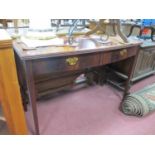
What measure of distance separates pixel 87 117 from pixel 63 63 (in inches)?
28.2

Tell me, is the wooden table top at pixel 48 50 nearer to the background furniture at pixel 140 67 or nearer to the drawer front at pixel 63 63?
the drawer front at pixel 63 63

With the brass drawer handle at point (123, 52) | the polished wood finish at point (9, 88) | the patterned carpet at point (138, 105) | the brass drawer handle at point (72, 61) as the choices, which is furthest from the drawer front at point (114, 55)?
the polished wood finish at point (9, 88)

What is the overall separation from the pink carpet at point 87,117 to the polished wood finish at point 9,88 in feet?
1.11

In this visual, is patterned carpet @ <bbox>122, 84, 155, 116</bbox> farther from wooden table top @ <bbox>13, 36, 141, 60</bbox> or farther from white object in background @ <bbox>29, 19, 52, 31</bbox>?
white object in background @ <bbox>29, 19, 52, 31</bbox>

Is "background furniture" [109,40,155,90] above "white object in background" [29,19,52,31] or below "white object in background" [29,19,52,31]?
below

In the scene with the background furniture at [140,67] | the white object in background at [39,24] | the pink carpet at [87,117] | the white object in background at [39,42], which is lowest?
the pink carpet at [87,117]

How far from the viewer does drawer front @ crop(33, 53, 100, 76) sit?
960 mm

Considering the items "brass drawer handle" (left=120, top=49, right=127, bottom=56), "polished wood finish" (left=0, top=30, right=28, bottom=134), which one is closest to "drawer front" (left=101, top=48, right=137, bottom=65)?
"brass drawer handle" (left=120, top=49, right=127, bottom=56)

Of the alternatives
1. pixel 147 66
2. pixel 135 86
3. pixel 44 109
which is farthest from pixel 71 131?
pixel 147 66

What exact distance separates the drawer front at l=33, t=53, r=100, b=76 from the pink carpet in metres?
0.59

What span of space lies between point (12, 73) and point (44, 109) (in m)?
0.82

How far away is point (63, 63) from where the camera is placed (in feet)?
3.38

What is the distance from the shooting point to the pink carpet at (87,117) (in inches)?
53.8

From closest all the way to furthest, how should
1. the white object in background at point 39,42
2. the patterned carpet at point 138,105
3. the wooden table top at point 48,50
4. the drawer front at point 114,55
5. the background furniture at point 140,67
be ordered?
the wooden table top at point 48,50 → the white object in background at point 39,42 → the drawer front at point 114,55 → the patterned carpet at point 138,105 → the background furniture at point 140,67
